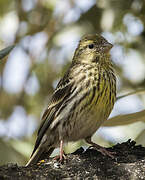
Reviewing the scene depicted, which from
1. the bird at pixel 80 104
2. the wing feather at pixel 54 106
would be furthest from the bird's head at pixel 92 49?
the wing feather at pixel 54 106

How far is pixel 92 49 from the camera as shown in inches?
168

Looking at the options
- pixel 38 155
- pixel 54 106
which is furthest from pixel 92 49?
pixel 38 155

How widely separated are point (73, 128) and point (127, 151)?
75 cm

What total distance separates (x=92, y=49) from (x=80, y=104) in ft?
2.44

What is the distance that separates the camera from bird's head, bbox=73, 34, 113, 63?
4.18 meters

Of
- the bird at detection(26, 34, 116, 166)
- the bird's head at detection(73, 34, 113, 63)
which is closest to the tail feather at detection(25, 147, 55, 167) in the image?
the bird at detection(26, 34, 116, 166)

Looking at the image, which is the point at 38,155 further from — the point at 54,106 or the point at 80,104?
the point at 80,104

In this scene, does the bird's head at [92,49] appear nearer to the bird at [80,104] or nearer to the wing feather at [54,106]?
the bird at [80,104]

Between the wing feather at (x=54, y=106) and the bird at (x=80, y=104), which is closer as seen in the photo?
the bird at (x=80, y=104)

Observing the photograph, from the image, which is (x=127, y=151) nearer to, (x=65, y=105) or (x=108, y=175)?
(x=108, y=175)

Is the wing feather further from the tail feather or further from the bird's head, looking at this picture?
the bird's head

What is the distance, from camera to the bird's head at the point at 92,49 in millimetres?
4180

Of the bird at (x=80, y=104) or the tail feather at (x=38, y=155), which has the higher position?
the bird at (x=80, y=104)

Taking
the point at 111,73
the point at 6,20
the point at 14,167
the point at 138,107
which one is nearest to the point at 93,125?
the point at 111,73
